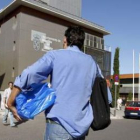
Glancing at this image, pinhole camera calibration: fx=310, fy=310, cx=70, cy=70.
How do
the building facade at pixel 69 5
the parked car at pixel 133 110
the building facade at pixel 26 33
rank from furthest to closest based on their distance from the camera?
the building facade at pixel 69 5, the building facade at pixel 26 33, the parked car at pixel 133 110

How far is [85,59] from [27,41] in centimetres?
3024

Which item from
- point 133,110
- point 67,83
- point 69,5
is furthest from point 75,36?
point 69,5

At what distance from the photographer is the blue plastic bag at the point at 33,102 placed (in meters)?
2.61

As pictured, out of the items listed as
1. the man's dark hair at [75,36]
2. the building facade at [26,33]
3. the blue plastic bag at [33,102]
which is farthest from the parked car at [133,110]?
the blue plastic bag at [33,102]

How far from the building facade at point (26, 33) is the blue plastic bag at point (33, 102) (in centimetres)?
2937

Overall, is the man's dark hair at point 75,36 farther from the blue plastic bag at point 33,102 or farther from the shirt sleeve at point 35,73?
the blue plastic bag at point 33,102

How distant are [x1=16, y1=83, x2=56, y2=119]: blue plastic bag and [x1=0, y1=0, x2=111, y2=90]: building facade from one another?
29371 mm

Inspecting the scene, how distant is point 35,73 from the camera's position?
2.60 metres

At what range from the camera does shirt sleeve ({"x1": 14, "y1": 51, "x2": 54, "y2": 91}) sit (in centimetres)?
257

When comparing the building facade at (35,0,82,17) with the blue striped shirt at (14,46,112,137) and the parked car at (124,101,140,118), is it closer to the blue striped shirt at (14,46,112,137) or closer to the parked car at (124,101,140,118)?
the parked car at (124,101,140,118)

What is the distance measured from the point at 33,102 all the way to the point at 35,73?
254 mm

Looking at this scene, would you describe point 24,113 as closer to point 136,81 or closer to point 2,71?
point 2,71

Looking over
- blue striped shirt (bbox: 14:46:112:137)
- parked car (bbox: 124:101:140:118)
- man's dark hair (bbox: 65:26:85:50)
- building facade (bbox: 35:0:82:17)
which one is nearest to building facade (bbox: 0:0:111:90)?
building facade (bbox: 35:0:82:17)

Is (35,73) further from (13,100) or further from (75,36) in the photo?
(75,36)
